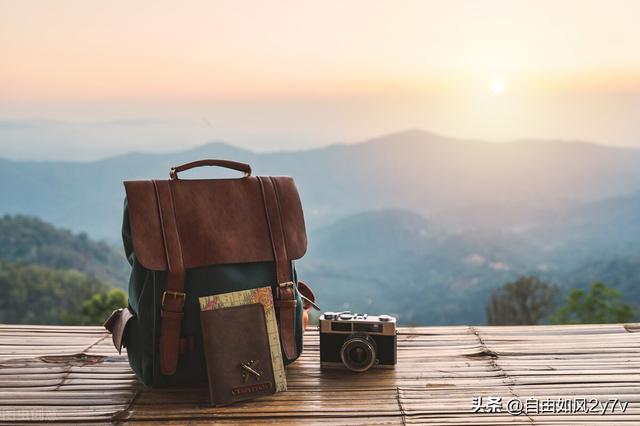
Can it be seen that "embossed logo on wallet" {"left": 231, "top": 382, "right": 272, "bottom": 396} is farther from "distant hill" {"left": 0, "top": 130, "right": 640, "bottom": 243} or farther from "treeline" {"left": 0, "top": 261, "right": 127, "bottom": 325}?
"distant hill" {"left": 0, "top": 130, "right": 640, "bottom": 243}

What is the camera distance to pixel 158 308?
1.36 m

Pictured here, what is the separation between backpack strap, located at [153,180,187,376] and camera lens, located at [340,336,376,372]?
0.43m

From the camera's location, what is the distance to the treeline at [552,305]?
584 centimetres

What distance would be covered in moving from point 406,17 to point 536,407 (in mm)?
3182

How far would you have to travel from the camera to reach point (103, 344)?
182 cm

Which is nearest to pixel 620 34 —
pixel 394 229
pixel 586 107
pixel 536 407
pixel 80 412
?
pixel 536 407

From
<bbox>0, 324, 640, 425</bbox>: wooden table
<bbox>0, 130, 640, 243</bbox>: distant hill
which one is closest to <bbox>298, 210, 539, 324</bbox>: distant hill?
<bbox>0, 130, 640, 243</bbox>: distant hill

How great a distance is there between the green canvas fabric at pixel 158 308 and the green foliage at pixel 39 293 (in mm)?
7606

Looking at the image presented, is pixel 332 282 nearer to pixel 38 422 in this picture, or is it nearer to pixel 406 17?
pixel 406 17

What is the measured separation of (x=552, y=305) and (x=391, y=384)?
276 inches

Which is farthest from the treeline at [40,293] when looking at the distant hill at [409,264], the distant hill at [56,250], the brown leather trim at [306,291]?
the brown leather trim at [306,291]

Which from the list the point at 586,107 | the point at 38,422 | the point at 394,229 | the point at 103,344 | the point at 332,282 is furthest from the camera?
the point at 394,229

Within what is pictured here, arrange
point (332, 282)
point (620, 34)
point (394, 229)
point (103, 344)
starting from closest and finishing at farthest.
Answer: point (103, 344) < point (620, 34) < point (332, 282) < point (394, 229)

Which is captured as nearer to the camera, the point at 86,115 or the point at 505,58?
the point at 505,58
